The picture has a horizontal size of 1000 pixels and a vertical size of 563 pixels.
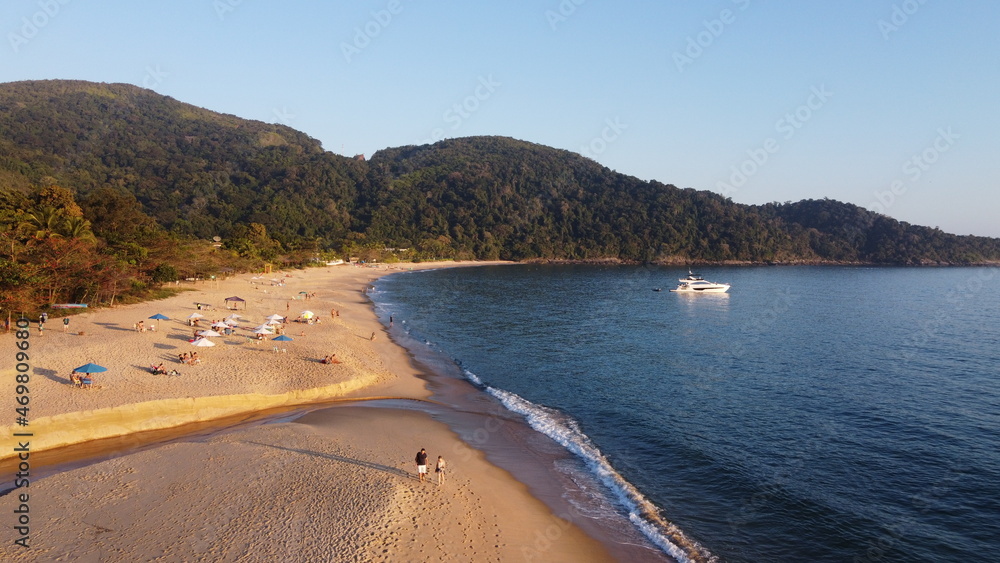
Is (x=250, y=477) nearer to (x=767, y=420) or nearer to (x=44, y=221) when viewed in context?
(x=767, y=420)

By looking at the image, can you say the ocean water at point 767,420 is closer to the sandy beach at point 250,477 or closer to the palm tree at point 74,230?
the sandy beach at point 250,477

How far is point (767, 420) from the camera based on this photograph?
2514cm

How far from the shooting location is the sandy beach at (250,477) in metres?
13.2

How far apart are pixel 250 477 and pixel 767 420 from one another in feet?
75.3

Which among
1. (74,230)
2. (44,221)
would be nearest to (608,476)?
(74,230)

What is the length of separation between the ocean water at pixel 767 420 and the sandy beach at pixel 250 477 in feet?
14.9

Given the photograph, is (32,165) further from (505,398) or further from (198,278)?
(505,398)

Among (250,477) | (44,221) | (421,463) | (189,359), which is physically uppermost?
(44,221)

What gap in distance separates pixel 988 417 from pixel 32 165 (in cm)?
19541

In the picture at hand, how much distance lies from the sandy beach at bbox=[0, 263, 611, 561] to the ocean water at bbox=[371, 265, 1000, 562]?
4.55m

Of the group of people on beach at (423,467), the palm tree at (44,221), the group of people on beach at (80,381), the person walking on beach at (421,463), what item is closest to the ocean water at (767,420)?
the group of people on beach at (423,467)

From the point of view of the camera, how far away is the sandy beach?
13156mm

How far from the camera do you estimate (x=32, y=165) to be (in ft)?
461

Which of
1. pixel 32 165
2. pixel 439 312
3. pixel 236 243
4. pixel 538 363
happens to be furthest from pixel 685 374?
pixel 32 165
